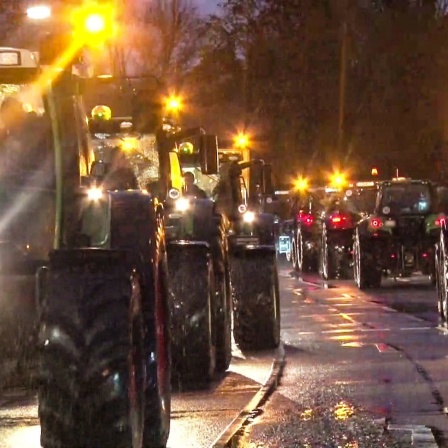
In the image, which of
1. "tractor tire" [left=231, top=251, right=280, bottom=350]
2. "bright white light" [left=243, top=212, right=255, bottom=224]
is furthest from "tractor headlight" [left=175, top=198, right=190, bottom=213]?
"bright white light" [left=243, top=212, right=255, bottom=224]

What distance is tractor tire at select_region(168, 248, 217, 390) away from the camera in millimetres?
11625

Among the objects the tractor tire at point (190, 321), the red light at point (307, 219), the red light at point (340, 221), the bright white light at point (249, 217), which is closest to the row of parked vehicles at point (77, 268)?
the tractor tire at point (190, 321)

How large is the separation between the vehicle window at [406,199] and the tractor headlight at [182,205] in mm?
12650

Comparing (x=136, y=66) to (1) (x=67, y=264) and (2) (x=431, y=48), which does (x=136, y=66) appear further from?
(1) (x=67, y=264)

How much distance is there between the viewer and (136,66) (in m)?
51.1

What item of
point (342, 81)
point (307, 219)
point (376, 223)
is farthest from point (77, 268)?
point (342, 81)

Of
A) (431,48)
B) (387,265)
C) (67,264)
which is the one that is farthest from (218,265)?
(431,48)

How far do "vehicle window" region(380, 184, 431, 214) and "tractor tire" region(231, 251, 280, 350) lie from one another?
429 inches

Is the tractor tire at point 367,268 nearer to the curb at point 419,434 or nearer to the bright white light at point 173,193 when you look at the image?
the bright white light at point 173,193

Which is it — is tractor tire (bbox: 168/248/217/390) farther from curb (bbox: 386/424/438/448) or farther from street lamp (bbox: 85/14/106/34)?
street lamp (bbox: 85/14/106/34)

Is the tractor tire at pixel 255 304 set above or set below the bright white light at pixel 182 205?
below

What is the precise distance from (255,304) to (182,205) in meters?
1.91

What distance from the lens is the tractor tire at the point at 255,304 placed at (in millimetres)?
14461

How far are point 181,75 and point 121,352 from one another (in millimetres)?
49864
